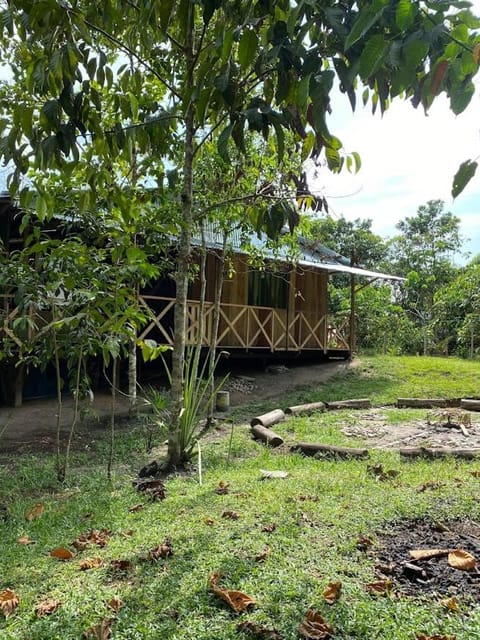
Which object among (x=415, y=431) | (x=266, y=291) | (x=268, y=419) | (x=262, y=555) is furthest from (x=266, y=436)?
(x=266, y=291)

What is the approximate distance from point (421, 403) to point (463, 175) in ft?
28.7

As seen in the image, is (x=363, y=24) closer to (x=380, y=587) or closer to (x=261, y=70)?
(x=261, y=70)

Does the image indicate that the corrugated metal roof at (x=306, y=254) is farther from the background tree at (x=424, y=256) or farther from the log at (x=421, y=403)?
the background tree at (x=424, y=256)

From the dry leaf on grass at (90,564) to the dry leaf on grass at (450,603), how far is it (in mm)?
1617

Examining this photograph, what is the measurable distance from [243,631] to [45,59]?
2261mm

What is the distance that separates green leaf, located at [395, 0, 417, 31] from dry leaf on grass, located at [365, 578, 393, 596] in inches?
80.8

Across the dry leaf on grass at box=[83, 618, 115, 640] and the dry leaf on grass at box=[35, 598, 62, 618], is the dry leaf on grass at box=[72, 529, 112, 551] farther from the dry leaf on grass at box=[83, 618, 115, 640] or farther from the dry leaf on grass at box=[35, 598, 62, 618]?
the dry leaf on grass at box=[83, 618, 115, 640]

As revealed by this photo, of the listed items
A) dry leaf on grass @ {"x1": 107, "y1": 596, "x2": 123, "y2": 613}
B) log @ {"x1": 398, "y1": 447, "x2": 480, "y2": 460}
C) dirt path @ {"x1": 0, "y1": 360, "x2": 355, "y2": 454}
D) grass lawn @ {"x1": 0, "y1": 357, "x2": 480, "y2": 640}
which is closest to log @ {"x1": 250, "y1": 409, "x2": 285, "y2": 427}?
dirt path @ {"x1": 0, "y1": 360, "x2": 355, "y2": 454}

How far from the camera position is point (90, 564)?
257 cm

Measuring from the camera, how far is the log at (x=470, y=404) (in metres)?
8.85

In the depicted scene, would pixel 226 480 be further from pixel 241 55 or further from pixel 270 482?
pixel 241 55

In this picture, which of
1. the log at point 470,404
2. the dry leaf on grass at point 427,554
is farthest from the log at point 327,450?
the log at point 470,404

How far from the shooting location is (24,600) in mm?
2252

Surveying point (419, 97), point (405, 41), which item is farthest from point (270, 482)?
point (405, 41)
